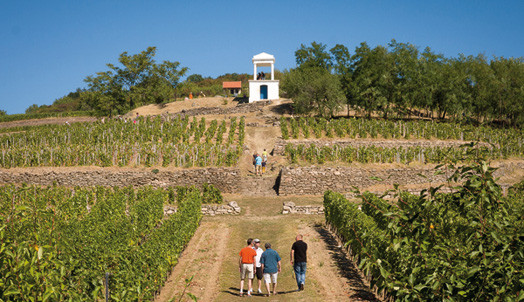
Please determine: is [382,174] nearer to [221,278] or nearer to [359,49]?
[221,278]

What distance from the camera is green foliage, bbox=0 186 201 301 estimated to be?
6.06 metres

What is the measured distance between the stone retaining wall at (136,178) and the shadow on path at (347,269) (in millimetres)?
10920

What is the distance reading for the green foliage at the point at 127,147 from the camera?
3488cm

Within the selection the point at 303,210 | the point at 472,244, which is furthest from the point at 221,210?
the point at 472,244

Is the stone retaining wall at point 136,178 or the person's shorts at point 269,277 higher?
the stone retaining wall at point 136,178

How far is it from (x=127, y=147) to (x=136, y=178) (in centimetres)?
468

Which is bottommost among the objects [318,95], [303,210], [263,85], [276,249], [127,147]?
[276,249]

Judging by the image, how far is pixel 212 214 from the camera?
26.2 m

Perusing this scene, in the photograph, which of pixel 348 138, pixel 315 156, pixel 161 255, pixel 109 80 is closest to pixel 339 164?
pixel 315 156

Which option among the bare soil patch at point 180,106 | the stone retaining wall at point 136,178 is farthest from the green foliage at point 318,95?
the stone retaining wall at point 136,178

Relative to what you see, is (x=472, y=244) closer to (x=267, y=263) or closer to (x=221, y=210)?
(x=267, y=263)

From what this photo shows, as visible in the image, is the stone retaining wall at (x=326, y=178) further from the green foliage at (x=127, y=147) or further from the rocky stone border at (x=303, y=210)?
the green foliage at (x=127, y=147)

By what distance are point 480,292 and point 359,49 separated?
165 ft

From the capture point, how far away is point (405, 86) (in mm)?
51344
